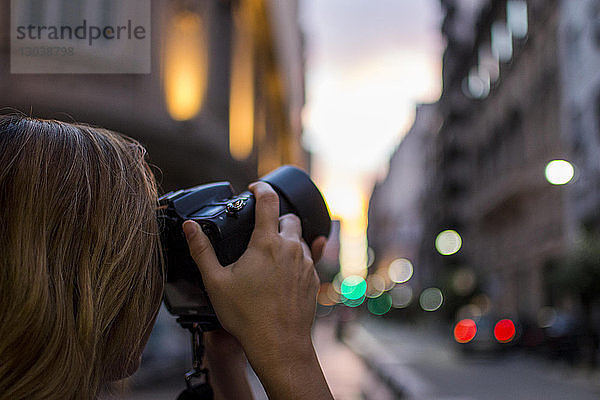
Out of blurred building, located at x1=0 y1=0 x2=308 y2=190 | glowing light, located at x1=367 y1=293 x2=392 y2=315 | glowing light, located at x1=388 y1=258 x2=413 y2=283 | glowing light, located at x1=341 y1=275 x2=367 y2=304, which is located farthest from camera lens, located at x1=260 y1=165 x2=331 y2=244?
glowing light, located at x1=388 y1=258 x2=413 y2=283

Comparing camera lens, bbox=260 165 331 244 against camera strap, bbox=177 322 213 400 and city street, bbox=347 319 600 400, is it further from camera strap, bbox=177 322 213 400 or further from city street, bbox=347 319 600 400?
city street, bbox=347 319 600 400

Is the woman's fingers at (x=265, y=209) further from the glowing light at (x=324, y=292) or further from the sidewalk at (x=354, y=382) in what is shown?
the sidewalk at (x=354, y=382)

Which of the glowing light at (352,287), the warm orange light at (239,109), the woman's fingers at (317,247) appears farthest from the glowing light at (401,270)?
the woman's fingers at (317,247)

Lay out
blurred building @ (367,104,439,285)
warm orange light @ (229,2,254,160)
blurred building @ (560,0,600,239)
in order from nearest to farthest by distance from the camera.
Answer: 1. warm orange light @ (229,2,254,160)
2. blurred building @ (560,0,600,239)
3. blurred building @ (367,104,439,285)

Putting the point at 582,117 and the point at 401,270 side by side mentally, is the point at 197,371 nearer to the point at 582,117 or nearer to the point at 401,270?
the point at 582,117

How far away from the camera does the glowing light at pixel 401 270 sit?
71.9 meters

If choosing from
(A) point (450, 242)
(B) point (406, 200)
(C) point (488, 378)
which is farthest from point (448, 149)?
(C) point (488, 378)

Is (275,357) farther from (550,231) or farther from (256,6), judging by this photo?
(550,231)

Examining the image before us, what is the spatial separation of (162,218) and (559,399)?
855 cm

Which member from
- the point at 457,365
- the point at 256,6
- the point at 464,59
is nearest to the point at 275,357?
the point at 256,6

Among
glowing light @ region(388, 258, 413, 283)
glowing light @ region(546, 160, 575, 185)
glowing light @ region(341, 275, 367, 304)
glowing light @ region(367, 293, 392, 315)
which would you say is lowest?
glowing light @ region(367, 293, 392, 315)

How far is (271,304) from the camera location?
0.90 meters

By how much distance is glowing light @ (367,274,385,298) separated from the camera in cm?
8046

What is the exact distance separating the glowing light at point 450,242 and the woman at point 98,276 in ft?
146
